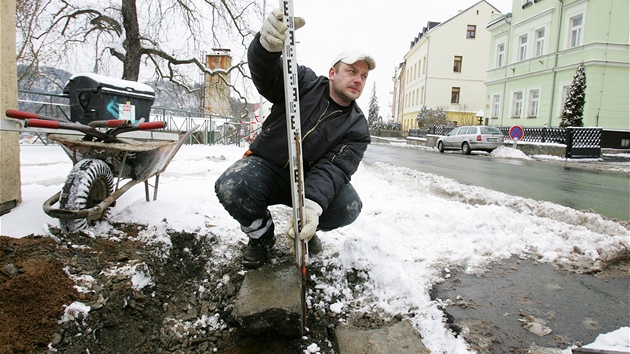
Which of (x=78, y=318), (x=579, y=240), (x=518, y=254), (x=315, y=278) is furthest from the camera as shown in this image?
(x=579, y=240)

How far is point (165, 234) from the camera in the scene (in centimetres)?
265

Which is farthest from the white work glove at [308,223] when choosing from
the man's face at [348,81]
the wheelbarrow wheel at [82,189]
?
the wheelbarrow wheel at [82,189]

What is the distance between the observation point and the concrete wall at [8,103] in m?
2.74

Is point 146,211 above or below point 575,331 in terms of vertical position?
above

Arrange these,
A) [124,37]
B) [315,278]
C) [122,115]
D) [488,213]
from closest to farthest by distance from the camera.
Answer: [315,278], [488,213], [122,115], [124,37]

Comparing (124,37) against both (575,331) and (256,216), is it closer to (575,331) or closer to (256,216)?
(256,216)

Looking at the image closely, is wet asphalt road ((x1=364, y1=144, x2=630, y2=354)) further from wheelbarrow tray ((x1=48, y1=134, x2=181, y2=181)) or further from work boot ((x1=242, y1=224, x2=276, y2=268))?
wheelbarrow tray ((x1=48, y1=134, x2=181, y2=181))

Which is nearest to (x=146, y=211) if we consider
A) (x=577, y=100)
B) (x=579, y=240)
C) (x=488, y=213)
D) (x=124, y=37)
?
(x=488, y=213)

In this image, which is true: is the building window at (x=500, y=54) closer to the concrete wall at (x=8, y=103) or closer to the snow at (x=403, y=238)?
the snow at (x=403, y=238)

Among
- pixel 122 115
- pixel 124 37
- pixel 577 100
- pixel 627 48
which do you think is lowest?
pixel 122 115

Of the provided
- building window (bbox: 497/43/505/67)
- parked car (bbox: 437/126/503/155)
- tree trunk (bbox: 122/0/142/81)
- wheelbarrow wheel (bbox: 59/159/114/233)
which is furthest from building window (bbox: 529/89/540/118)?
wheelbarrow wheel (bbox: 59/159/114/233)

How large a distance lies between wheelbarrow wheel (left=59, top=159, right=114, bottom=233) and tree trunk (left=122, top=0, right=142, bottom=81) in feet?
36.1

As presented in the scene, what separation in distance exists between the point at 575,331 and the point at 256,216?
6.22 ft

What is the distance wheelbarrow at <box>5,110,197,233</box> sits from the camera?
231cm
